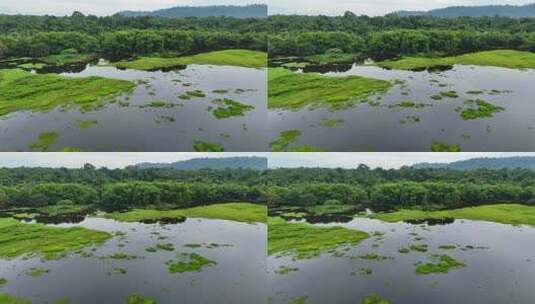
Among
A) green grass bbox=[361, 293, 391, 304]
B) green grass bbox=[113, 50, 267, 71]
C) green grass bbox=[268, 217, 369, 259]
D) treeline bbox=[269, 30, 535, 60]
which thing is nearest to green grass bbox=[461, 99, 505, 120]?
treeline bbox=[269, 30, 535, 60]

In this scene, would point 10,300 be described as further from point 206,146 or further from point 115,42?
point 115,42

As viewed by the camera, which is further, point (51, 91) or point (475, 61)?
point (475, 61)

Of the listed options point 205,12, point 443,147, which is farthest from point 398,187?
point 205,12

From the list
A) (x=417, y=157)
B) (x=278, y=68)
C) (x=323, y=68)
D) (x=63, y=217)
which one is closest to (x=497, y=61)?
(x=417, y=157)

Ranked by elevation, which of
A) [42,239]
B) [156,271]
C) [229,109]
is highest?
[229,109]

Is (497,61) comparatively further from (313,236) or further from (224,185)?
(224,185)

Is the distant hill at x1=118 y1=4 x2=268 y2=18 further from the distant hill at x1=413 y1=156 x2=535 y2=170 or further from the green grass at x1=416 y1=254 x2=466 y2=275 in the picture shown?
the green grass at x1=416 y1=254 x2=466 y2=275
